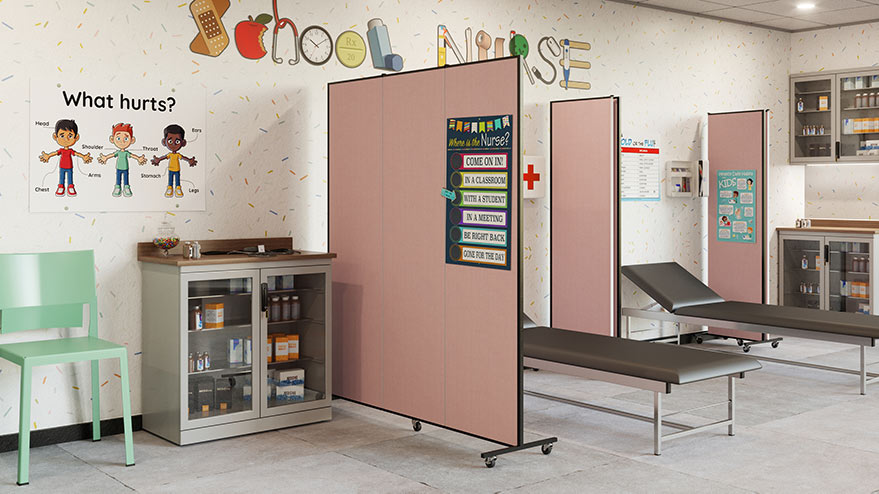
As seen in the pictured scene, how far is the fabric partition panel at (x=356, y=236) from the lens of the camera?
4895 mm

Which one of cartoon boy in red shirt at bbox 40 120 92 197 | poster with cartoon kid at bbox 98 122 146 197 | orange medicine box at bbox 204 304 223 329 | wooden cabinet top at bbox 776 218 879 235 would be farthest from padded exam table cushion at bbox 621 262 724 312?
cartoon boy in red shirt at bbox 40 120 92 197

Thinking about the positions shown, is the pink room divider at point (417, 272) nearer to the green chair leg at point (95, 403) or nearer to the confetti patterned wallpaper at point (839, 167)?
the green chair leg at point (95, 403)

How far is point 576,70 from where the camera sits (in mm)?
6828

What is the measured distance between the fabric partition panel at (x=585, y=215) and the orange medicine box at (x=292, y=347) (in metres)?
2.33

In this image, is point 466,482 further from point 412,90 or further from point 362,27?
point 362,27

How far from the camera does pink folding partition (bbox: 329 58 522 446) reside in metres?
4.09

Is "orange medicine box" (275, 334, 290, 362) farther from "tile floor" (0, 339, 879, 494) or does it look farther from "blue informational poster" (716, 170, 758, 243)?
"blue informational poster" (716, 170, 758, 243)

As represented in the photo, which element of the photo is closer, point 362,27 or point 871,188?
point 362,27

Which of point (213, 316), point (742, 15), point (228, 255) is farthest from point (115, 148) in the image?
point (742, 15)

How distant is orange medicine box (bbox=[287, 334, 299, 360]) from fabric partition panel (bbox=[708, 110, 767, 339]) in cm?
428

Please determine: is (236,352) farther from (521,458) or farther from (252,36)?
(252,36)

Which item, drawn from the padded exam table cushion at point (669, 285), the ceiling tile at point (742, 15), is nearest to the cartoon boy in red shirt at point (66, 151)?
the padded exam table cushion at point (669, 285)

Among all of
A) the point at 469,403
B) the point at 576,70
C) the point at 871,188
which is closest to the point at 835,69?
the point at 871,188

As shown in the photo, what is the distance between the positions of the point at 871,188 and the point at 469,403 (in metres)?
5.95
